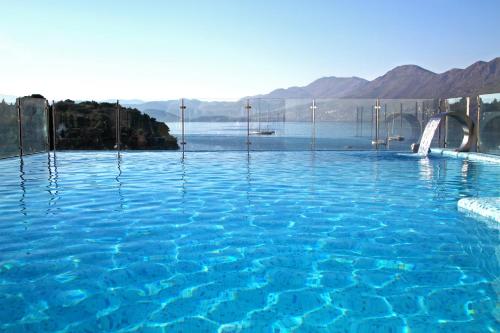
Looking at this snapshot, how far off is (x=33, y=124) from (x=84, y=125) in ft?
10.2

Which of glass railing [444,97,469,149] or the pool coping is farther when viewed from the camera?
glass railing [444,97,469,149]

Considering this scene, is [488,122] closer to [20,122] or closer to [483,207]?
[483,207]

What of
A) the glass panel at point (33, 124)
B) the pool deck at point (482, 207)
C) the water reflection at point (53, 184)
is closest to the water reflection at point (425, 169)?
the pool deck at point (482, 207)

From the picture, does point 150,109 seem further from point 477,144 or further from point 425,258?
point 425,258

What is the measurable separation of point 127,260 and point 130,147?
14311mm

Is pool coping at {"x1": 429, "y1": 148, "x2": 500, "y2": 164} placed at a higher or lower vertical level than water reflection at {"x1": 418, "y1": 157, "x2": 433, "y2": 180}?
higher

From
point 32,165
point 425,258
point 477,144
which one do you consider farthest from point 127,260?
point 477,144

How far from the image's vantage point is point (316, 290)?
11.5 feet

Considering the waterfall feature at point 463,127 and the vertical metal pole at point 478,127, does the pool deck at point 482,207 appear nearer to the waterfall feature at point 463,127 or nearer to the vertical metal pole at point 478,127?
the waterfall feature at point 463,127

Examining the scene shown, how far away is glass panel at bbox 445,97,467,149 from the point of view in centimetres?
1614

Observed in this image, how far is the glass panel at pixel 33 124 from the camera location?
44.5 ft

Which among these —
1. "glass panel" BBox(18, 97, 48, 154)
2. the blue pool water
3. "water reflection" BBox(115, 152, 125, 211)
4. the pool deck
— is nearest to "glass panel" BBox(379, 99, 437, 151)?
"water reflection" BBox(115, 152, 125, 211)

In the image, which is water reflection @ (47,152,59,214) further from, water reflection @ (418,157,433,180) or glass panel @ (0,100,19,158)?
water reflection @ (418,157,433,180)

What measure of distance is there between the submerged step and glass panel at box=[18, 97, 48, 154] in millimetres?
11872
